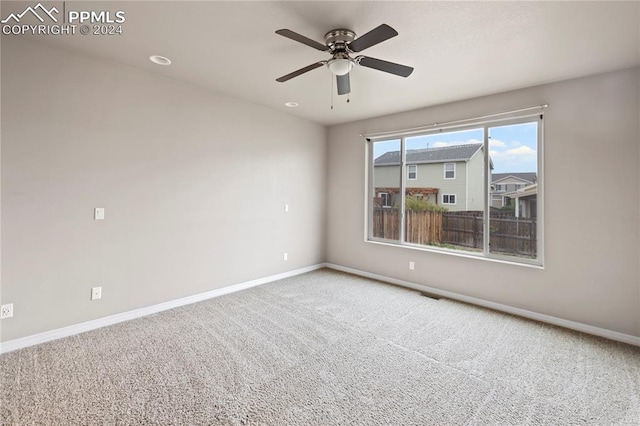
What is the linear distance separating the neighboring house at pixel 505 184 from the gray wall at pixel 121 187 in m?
3.05

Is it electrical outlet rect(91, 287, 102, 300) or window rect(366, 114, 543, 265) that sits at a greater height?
window rect(366, 114, 543, 265)

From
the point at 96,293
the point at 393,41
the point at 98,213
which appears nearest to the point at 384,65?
the point at 393,41

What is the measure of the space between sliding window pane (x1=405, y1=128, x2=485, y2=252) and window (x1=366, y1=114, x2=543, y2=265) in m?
0.01

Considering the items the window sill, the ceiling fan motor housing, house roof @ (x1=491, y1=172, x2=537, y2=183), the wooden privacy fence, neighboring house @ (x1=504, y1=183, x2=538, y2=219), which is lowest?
the window sill

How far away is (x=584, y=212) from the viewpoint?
2.99 m

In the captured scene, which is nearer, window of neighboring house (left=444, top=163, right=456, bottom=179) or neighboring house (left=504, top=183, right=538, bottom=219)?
neighboring house (left=504, top=183, right=538, bottom=219)

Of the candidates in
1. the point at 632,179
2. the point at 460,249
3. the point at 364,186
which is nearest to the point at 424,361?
the point at 460,249

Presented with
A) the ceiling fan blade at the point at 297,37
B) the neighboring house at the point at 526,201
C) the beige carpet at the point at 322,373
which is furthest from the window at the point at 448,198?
the ceiling fan blade at the point at 297,37

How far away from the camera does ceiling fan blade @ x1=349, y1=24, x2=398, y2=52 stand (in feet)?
5.88

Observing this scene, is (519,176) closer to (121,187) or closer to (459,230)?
(459,230)

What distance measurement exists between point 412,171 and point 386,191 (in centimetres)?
54

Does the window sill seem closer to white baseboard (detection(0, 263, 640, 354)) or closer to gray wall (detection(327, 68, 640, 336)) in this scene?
gray wall (detection(327, 68, 640, 336))

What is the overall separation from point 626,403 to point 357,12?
129 inches

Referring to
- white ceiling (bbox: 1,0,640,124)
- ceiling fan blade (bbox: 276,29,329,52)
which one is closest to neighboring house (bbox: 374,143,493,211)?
white ceiling (bbox: 1,0,640,124)
